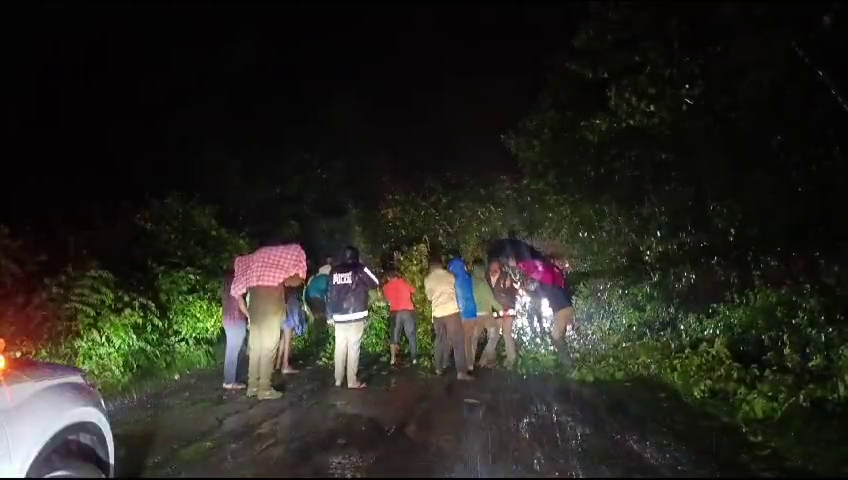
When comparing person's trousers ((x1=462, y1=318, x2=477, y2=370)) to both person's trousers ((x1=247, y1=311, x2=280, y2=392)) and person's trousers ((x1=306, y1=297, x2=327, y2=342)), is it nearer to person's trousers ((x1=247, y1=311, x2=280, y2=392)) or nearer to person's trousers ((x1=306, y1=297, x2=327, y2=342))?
person's trousers ((x1=306, y1=297, x2=327, y2=342))

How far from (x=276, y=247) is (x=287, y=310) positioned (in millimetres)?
2603

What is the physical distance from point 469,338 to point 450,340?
729mm

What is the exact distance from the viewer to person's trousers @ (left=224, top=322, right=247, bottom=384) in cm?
1065

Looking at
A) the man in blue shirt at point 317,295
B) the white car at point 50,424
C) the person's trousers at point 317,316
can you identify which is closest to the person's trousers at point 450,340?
the man in blue shirt at point 317,295

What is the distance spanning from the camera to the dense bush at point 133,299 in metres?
10.1

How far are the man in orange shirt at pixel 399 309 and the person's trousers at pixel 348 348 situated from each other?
86.9 inches

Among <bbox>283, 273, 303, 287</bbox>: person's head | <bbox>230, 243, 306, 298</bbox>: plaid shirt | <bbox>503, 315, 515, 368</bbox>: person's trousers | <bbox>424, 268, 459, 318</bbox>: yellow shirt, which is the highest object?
<bbox>230, 243, 306, 298</bbox>: plaid shirt

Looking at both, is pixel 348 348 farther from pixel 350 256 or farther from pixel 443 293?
pixel 443 293

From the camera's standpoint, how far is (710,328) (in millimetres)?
11312

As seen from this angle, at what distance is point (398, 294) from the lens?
42.4 ft

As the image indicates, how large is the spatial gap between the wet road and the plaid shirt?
1415 mm

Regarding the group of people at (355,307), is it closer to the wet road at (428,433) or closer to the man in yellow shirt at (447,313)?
the man in yellow shirt at (447,313)

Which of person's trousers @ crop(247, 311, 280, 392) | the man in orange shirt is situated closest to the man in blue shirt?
the man in orange shirt

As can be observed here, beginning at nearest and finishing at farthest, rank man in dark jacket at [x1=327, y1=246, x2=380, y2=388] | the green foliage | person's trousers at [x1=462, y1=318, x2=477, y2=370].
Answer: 1. man in dark jacket at [x1=327, y1=246, x2=380, y2=388]
2. person's trousers at [x1=462, y1=318, x2=477, y2=370]
3. the green foliage
